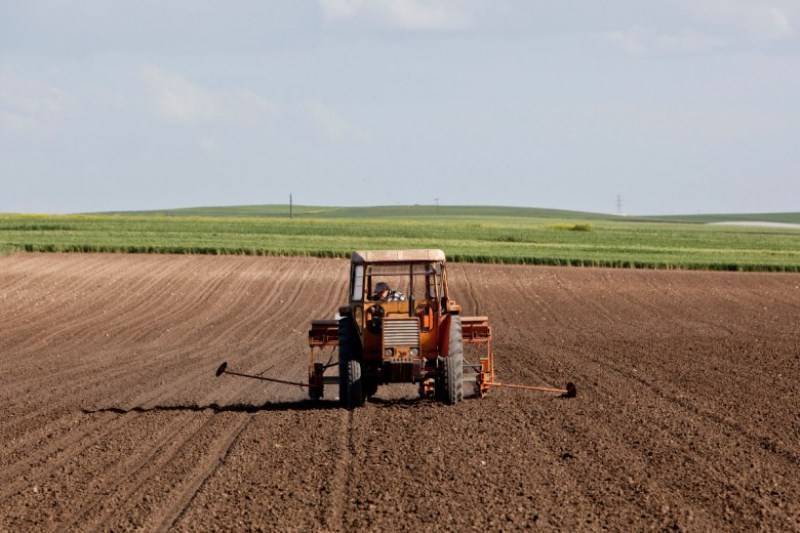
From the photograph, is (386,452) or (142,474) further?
(386,452)

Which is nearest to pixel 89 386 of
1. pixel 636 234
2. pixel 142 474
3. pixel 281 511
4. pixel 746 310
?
pixel 142 474

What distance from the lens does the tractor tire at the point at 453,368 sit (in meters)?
15.5

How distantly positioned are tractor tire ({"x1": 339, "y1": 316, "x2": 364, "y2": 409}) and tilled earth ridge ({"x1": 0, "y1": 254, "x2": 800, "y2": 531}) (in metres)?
0.33

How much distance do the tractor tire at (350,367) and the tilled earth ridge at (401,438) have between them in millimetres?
327

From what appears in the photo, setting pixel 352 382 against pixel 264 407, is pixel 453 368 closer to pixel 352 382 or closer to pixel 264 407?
pixel 352 382

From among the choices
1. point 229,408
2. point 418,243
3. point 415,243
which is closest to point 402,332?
point 229,408

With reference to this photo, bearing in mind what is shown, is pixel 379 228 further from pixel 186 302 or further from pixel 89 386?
pixel 89 386

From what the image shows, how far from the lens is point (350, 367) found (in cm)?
1554

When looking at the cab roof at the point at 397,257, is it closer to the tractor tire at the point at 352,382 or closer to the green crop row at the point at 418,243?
the tractor tire at the point at 352,382

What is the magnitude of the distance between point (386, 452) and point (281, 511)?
2.56 m

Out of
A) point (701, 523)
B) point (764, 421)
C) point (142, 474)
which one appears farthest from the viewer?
point (764, 421)

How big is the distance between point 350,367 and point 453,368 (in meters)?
1.36

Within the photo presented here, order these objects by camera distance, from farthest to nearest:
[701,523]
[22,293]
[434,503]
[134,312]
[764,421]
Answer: [22,293] < [134,312] < [764,421] < [434,503] < [701,523]

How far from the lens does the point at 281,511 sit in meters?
10.0
